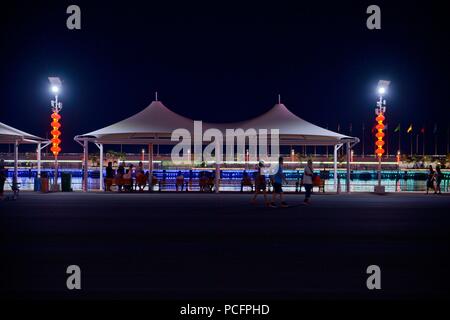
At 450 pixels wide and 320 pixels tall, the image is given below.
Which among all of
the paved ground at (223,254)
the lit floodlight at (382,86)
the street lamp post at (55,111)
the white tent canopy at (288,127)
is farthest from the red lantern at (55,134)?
the lit floodlight at (382,86)

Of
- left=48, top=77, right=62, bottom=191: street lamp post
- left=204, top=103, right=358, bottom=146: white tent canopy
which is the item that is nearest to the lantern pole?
left=48, top=77, right=62, bottom=191: street lamp post

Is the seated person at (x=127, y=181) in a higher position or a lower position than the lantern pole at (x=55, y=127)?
lower

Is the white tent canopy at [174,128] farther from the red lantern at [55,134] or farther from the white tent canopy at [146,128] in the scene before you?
the red lantern at [55,134]

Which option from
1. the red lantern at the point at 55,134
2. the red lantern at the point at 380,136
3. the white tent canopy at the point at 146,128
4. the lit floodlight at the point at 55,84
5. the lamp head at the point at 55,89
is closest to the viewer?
the white tent canopy at the point at 146,128

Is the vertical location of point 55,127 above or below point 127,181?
above

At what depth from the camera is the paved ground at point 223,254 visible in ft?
25.4

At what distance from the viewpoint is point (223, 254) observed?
10.4 meters

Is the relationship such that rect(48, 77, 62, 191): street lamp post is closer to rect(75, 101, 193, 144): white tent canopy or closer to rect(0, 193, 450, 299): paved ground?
rect(75, 101, 193, 144): white tent canopy

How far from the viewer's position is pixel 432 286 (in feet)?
25.8

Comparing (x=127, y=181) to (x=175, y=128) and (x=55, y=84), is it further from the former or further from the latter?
(x=55, y=84)

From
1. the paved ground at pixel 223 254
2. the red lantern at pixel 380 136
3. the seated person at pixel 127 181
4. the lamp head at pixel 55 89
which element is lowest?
the paved ground at pixel 223 254

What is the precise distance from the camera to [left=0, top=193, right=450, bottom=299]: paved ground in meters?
7.74

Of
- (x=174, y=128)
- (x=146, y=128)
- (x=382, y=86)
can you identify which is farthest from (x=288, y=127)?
(x=146, y=128)
